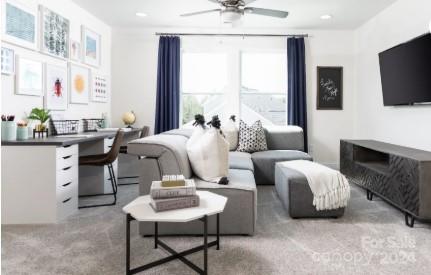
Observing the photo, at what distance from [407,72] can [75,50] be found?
13.7ft

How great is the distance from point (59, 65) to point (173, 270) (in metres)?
3.07

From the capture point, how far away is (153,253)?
229 centimetres

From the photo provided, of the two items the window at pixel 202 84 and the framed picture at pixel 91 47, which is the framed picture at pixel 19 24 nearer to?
the framed picture at pixel 91 47

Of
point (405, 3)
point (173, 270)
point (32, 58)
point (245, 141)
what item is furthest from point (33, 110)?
point (405, 3)

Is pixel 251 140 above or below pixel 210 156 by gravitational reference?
above

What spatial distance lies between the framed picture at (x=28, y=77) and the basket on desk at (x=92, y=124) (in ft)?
3.49

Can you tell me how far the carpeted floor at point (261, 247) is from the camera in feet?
6.83

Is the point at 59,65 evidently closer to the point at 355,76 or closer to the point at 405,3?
the point at 405,3

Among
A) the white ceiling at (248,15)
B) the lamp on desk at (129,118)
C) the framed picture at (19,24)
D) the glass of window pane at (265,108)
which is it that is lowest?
the lamp on desk at (129,118)

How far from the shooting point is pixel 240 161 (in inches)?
156

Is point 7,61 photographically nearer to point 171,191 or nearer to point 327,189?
point 171,191

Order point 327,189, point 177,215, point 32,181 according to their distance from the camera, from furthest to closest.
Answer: point 327,189, point 32,181, point 177,215

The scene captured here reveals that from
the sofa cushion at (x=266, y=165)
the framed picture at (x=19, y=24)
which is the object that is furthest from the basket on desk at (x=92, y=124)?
the sofa cushion at (x=266, y=165)

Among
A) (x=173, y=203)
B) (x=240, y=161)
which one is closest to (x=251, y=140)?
(x=240, y=161)
